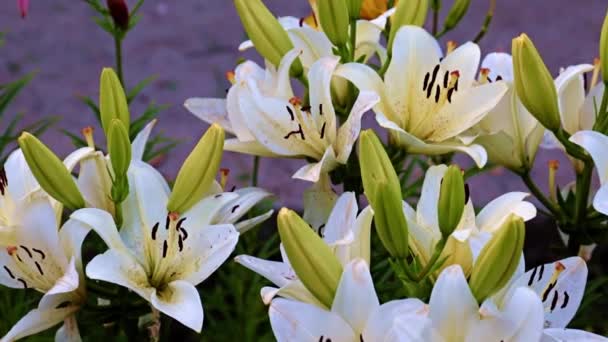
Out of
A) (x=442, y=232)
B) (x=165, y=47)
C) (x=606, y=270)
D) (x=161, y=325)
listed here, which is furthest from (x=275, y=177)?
(x=442, y=232)

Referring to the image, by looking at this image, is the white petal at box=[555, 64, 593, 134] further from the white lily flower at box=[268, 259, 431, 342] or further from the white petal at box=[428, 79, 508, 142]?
the white lily flower at box=[268, 259, 431, 342]

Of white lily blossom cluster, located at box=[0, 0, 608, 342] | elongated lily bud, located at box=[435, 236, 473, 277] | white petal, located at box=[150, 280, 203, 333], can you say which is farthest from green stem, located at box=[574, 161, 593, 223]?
white petal, located at box=[150, 280, 203, 333]

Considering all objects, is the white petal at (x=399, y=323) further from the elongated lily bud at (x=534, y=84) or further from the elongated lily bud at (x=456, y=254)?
the elongated lily bud at (x=534, y=84)

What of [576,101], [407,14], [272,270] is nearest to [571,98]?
[576,101]

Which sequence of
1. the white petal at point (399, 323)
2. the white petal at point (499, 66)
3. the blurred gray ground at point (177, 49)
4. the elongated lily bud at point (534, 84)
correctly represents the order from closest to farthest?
the white petal at point (399, 323) → the elongated lily bud at point (534, 84) → the white petal at point (499, 66) → the blurred gray ground at point (177, 49)

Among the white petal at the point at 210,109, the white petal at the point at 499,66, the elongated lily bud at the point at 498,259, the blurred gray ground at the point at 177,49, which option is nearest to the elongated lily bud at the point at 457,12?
the white petal at the point at 499,66

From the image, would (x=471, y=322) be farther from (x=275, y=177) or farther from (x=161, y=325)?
(x=275, y=177)
